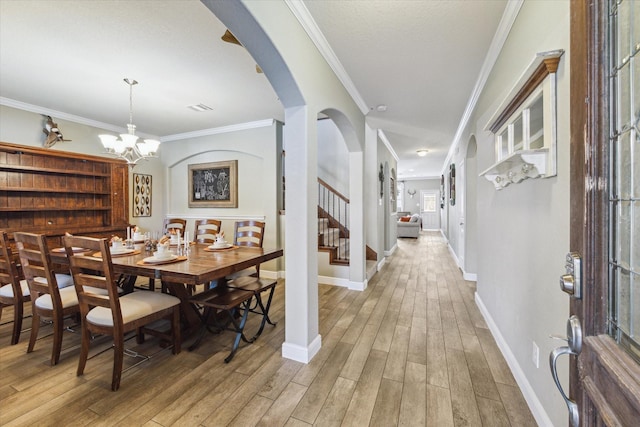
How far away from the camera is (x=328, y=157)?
18.0 feet

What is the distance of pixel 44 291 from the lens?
2.10m

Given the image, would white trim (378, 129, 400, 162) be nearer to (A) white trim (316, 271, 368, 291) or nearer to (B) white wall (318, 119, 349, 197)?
(B) white wall (318, 119, 349, 197)

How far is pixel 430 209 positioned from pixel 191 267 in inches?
503

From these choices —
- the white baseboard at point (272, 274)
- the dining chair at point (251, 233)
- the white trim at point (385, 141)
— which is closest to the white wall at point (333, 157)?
the white trim at point (385, 141)

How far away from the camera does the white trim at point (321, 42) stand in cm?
195

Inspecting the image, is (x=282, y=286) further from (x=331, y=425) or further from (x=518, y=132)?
(x=518, y=132)

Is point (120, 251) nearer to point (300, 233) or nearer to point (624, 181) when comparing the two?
point (300, 233)

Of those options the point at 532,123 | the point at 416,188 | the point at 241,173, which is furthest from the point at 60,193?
the point at 416,188

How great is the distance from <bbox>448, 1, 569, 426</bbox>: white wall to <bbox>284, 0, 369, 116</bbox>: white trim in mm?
1429

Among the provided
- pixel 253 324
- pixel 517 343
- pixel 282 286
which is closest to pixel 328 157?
pixel 282 286

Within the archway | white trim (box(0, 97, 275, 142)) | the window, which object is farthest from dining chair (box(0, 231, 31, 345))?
the window

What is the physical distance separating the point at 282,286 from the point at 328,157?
2.75 meters

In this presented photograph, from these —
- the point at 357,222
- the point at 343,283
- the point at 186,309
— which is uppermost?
the point at 357,222

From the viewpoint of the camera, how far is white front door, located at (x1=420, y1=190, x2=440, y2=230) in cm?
1299
